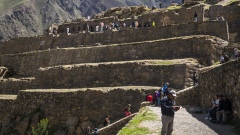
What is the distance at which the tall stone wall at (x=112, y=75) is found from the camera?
71.6 ft

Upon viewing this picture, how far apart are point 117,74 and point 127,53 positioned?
9.93ft

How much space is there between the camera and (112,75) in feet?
81.3

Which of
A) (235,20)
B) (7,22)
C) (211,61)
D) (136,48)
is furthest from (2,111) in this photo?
(7,22)

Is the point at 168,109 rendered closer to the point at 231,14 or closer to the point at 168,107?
the point at 168,107

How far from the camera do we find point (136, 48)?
26.7m

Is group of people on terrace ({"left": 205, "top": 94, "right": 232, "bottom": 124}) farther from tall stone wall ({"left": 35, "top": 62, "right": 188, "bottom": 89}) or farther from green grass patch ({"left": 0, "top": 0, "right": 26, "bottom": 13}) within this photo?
green grass patch ({"left": 0, "top": 0, "right": 26, "bottom": 13})

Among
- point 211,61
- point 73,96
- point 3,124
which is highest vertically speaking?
point 211,61

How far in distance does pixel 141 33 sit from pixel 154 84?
294 inches

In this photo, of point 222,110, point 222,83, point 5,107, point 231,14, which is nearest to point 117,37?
point 231,14

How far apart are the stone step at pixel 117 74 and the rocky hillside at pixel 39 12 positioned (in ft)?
333

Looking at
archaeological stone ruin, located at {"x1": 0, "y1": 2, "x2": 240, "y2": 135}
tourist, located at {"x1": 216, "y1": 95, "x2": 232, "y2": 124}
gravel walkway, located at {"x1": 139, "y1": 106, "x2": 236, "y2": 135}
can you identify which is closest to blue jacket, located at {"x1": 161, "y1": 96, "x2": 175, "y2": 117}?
gravel walkway, located at {"x1": 139, "y1": 106, "x2": 236, "y2": 135}

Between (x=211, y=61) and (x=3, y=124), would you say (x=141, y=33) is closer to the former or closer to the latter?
(x=211, y=61)

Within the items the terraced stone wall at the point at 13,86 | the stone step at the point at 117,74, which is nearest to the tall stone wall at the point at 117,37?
the stone step at the point at 117,74

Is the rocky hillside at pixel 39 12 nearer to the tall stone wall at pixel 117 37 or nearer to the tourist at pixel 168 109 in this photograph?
the tall stone wall at pixel 117 37
